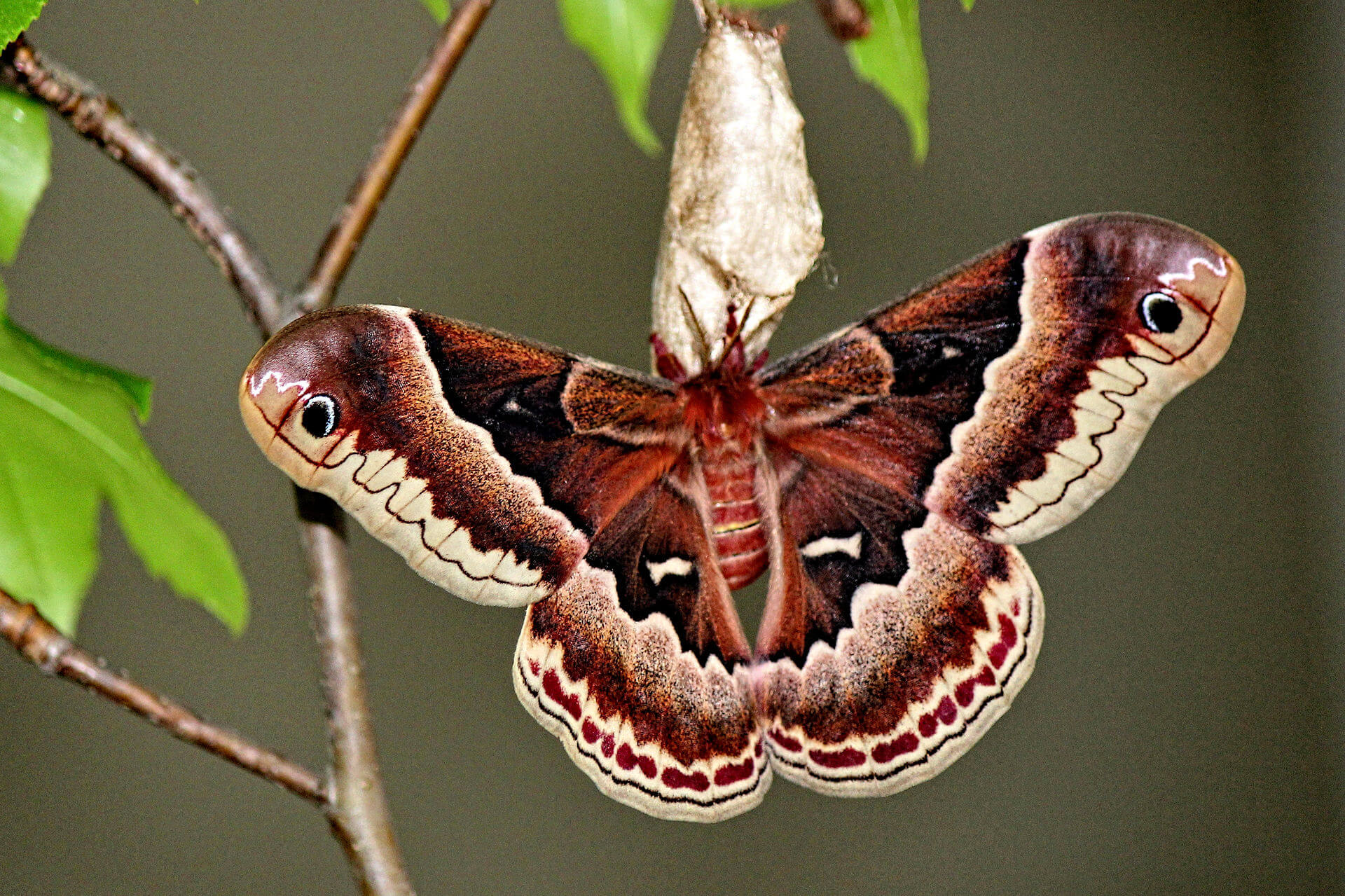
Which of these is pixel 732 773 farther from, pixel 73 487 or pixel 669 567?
pixel 73 487

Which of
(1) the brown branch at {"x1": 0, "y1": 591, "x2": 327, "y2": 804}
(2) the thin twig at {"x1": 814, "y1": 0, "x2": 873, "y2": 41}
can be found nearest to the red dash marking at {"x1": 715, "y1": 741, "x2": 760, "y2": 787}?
(1) the brown branch at {"x1": 0, "y1": 591, "x2": 327, "y2": 804}

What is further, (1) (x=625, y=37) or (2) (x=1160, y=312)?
(2) (x=1160, y=312)

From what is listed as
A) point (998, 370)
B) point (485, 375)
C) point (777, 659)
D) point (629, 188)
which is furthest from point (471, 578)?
point (629, 188)

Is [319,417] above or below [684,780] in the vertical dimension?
above

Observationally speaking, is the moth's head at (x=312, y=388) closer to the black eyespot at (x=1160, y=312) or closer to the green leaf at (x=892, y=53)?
the green leaf at (x=892, y=53)

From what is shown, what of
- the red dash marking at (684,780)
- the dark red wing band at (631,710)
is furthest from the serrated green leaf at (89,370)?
the red dash marking at (684,780)

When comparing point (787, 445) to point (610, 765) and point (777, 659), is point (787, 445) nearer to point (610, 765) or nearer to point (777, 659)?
point (777, 659)

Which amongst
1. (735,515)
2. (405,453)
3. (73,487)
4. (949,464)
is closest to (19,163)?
(73,487)
